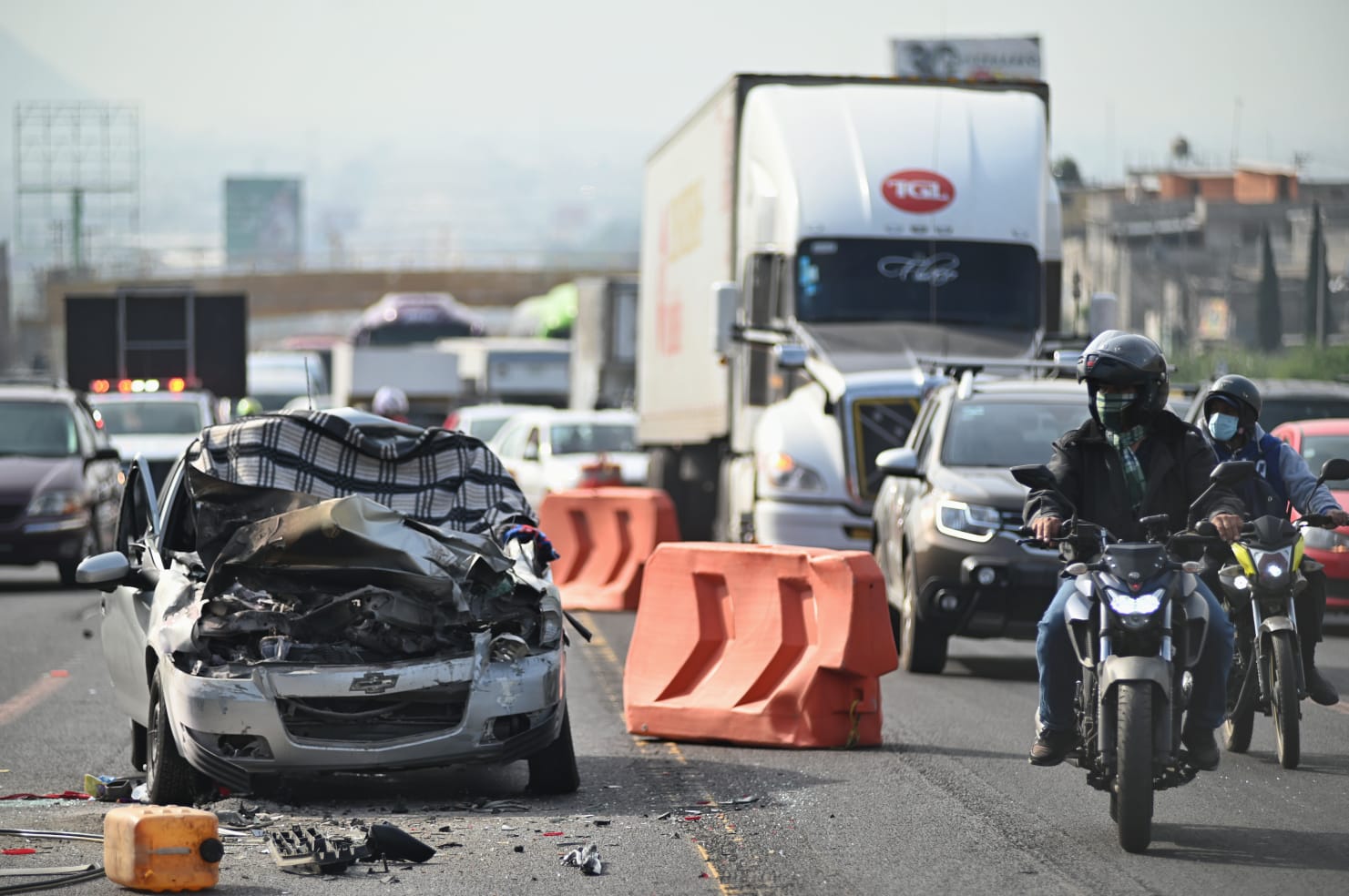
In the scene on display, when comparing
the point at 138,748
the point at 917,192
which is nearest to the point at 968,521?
the point at 138,748

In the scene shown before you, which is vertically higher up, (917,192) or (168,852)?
(917,192)

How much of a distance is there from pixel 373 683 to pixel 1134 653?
281 centimetres

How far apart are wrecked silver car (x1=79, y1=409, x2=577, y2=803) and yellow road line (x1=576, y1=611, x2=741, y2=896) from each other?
0.91 m

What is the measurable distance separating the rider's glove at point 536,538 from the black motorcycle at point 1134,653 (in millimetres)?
2599

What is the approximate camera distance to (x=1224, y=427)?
983 cm

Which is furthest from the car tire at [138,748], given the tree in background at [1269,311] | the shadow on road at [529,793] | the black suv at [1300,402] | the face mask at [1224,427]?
the tree in background at [1269,311]

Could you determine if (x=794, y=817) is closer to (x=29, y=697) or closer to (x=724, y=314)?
(x=29, y=697)

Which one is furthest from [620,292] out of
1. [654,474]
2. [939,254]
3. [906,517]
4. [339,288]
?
[339,288]

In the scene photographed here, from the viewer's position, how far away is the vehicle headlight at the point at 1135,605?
7.04 meters

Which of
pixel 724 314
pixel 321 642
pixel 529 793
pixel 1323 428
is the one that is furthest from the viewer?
pixel 724 314

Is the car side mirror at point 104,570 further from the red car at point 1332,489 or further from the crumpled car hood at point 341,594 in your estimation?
the red car at point 1332,489

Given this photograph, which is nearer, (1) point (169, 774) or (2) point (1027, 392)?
(1) point (169, 774)

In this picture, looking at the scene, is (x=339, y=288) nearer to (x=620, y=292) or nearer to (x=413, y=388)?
(x=413, y=388)

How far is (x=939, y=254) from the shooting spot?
1905 centimetres
